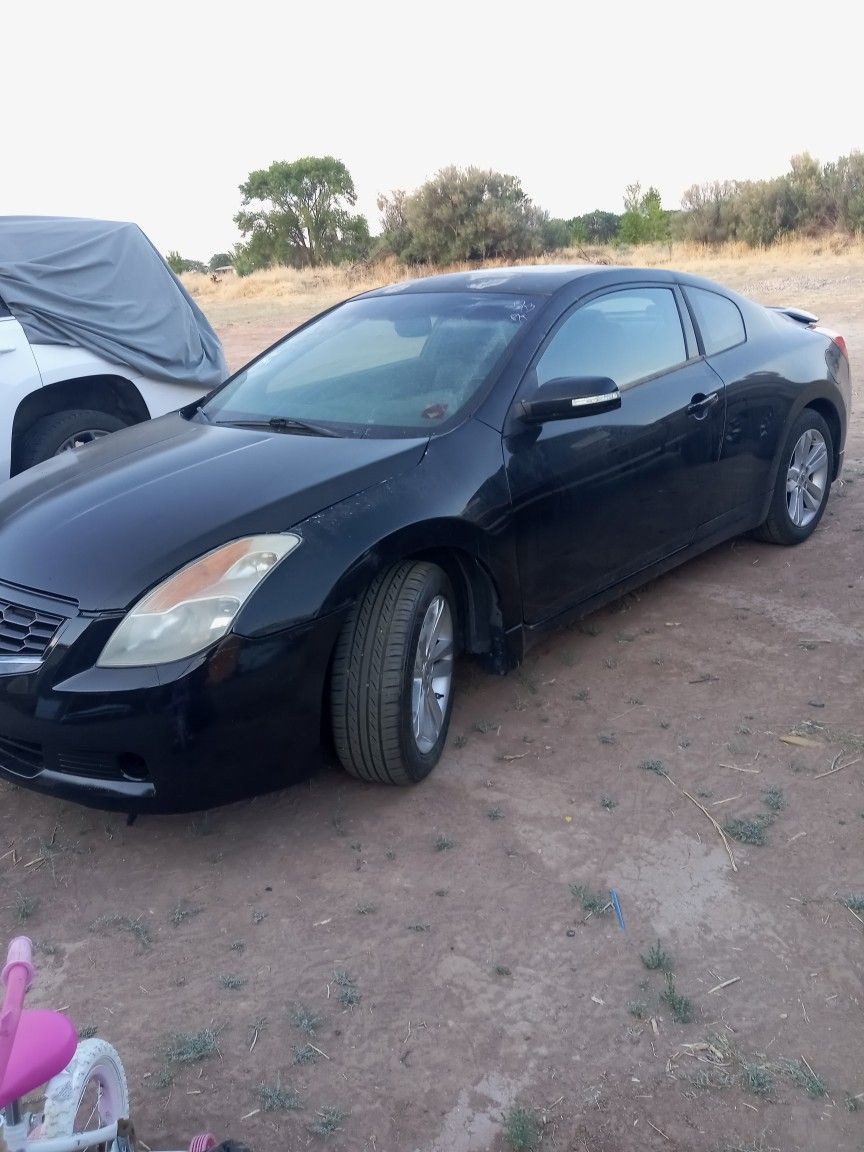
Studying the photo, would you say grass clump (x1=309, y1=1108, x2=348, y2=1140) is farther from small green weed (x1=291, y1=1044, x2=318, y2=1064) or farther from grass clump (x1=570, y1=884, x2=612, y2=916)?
grass clump (x1=570, y1=884, x2=612, y2=916)

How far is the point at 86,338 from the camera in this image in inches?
249

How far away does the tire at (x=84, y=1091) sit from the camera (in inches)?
69.6

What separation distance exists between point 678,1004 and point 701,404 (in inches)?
110

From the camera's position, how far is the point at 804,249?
84.9 feet

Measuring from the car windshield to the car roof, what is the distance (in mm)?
80

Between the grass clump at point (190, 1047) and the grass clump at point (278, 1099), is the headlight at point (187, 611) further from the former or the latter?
the grass clump at point (278, 1099)

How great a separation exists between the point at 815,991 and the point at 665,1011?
14.7 inches

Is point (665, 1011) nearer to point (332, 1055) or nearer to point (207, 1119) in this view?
point (332, 1055)

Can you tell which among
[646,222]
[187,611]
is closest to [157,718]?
[187,611]

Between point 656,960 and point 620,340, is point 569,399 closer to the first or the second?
point 620,340

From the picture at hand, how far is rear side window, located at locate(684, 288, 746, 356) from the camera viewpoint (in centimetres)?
486

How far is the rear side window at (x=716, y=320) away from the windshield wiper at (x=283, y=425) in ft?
6.46

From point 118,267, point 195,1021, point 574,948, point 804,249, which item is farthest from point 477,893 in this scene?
point 804,249

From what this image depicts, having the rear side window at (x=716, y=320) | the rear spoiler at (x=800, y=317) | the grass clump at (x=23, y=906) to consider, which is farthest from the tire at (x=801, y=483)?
the grass clump at (x=23, y=906)
